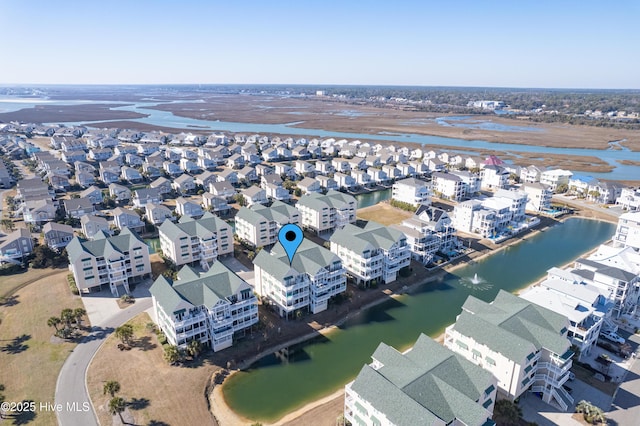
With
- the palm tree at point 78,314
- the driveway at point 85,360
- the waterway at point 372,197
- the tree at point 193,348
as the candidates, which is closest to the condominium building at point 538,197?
the waterway at point 372,197

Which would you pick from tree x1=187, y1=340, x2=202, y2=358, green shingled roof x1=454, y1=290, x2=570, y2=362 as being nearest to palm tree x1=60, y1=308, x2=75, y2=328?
tree x1=187, y1=340, x2=202, y2=358

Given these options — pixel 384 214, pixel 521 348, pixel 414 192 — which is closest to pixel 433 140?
pixel 414 192

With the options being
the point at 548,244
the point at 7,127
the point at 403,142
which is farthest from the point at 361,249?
the point at 7,127

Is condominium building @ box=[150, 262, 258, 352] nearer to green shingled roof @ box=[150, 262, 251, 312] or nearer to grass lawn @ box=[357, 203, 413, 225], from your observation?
green shingled roof @ box=[150, 262, 251, 312]

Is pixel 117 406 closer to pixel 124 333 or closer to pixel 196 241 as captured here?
pixel 124 333

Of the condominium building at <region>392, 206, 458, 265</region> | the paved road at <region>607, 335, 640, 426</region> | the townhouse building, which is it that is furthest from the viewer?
the condominium building at <region>392, 206, 458, 265</region>
